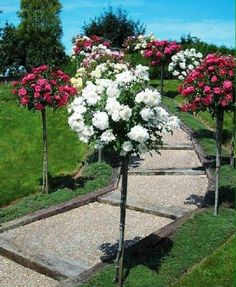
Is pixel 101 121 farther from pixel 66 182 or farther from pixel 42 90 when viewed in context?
pixel 66 182

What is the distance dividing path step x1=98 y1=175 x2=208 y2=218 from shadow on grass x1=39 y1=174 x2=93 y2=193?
0.90m

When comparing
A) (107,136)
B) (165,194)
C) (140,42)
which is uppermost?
(140,42)

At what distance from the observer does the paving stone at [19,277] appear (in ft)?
24.4

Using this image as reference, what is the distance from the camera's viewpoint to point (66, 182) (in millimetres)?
12086

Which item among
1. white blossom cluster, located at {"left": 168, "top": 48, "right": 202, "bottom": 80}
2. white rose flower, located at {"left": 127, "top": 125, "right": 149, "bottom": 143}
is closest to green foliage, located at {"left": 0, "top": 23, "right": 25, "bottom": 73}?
white blossom cluster, located at {"left": 168, "top": 48, "right": 202, "bottom": 80}

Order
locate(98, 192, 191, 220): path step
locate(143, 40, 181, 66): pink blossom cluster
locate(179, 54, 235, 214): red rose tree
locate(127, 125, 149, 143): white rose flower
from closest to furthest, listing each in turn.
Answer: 1. locate(127, 125, 149, 143): white rose flower
2. locate(179, 54, 235, 214): red rose tree
3. locate(98, 192, 191, 220): path step
4. locate(143, 40, 181, 66): pink blossom cluster

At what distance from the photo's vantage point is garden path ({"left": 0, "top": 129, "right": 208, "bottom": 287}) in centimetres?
783

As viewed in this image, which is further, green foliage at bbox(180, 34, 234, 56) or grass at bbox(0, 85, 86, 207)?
green foliage at bbox(180, 34, 234, 56)

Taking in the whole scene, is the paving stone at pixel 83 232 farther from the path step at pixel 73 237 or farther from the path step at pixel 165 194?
the path step at pixel 165 194

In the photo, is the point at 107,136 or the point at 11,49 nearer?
the point at 107,136

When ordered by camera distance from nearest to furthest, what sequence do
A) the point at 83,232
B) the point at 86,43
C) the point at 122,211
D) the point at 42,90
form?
1. the point at 122,211
2. the point at 83,232
3. the point at 42,90
4. the point at 86,43

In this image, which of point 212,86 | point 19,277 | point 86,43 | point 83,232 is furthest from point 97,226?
point 86,43

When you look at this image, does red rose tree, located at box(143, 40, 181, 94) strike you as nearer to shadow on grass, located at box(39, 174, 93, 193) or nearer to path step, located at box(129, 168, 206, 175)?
path step, located at box(129, 168, 206, 175)

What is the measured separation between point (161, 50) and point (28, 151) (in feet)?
31.9
